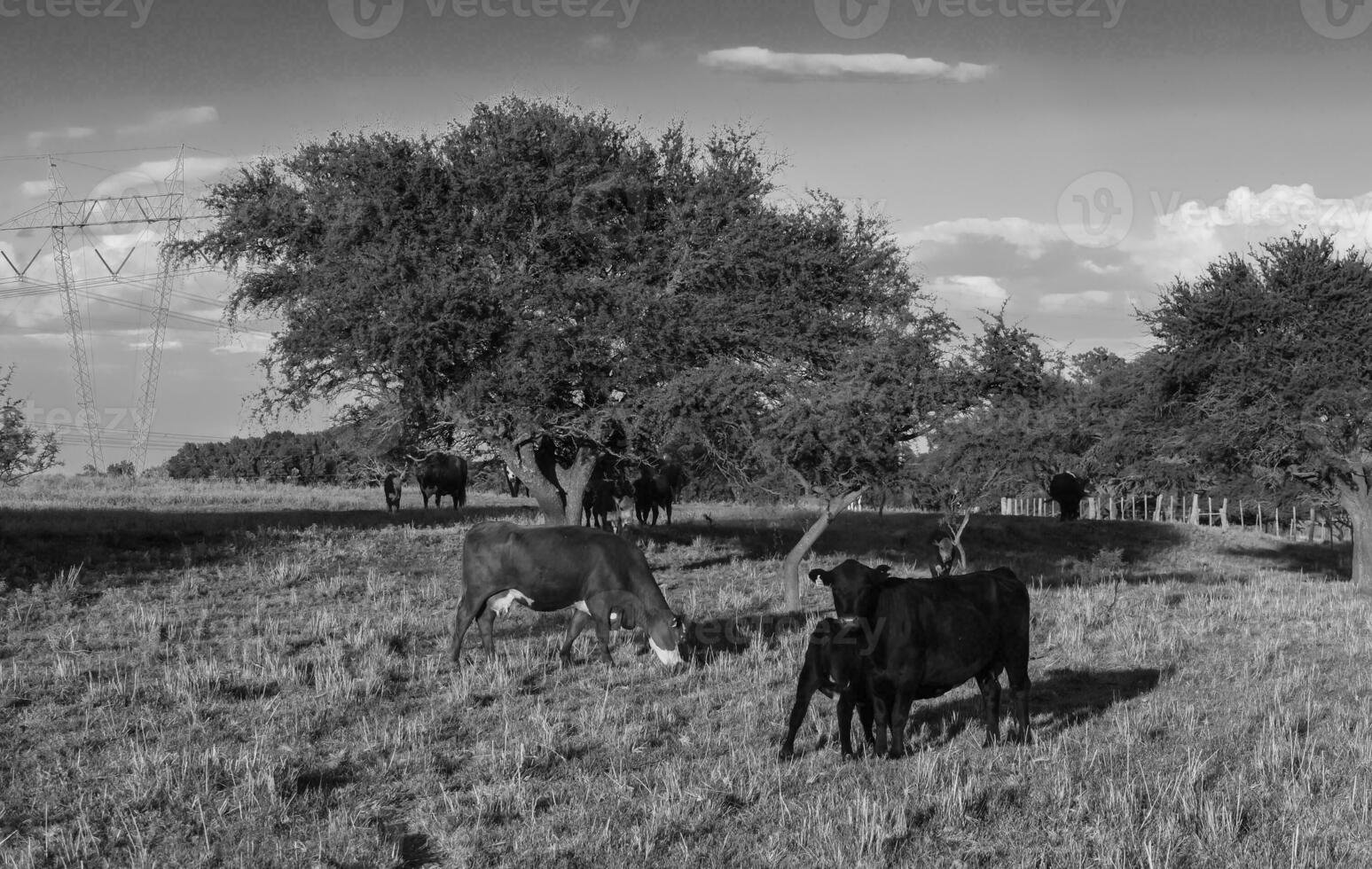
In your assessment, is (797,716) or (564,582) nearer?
(797,716)

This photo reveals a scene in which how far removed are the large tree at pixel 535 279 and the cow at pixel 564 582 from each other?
6.78 m

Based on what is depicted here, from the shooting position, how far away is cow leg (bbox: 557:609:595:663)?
46.4 ft

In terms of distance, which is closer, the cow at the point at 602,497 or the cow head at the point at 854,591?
the cow head at the point at 854,591

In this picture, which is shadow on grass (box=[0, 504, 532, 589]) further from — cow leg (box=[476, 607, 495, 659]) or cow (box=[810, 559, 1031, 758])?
cow (box=[810, 559, 1031, 758])

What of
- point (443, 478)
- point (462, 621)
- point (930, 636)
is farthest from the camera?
point (443, 478)

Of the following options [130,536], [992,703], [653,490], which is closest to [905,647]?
[992,703]

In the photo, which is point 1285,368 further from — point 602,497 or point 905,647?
point 905,647

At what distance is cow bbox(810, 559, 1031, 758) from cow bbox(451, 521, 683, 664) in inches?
182

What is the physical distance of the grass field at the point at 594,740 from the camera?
25.2 ft

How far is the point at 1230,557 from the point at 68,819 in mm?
37425

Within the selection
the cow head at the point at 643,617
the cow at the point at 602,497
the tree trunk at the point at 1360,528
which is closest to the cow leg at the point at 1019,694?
the cow head at the point at 643,617

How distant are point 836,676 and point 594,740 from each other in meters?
2.30

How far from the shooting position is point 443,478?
44.7m

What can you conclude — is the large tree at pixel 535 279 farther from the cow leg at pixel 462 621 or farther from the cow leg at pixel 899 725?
the cow leg at pixel 899 725
